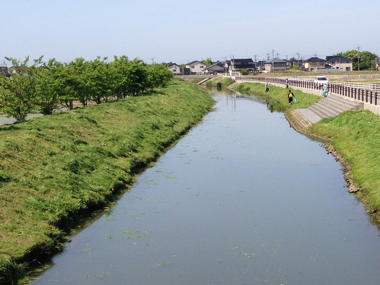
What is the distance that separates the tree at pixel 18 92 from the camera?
2253 cm

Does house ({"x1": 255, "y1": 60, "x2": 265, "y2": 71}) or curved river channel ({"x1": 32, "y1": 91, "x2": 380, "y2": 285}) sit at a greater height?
A: house ({"x1": 255, "y1": 60, "x2": 265, "y2": 71})

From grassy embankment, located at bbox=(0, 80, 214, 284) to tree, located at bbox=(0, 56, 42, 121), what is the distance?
1.18m

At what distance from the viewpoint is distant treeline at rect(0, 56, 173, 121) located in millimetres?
23625

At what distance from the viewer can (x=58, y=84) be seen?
91.9 feet

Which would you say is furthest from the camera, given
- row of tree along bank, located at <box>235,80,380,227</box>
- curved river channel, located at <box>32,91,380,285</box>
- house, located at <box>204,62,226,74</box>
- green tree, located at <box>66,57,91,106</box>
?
house, located at <box>204,62,226,74</box>

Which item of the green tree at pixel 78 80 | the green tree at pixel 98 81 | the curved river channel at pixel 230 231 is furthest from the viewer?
the green tree at pixel 98 81

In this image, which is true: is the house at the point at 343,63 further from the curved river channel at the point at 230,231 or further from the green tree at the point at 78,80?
the curved river channel at the point at 230,231

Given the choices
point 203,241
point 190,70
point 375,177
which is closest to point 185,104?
point 375,177

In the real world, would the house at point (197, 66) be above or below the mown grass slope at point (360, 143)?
above

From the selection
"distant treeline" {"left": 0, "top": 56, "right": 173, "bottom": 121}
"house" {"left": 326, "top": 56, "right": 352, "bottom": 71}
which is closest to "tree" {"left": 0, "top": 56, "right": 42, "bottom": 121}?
"distant treeline" {"left": 0, "top": 56, "right": 173, "bottom": 121}

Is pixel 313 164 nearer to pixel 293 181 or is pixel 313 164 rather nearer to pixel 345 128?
pixel 293 181

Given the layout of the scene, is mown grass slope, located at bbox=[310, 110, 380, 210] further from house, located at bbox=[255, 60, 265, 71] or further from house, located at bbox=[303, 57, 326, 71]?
house, located at bbox=[255, 60, 265, 71]

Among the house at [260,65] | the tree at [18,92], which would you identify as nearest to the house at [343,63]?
the house at [260,65]

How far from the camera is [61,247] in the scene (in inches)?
495
